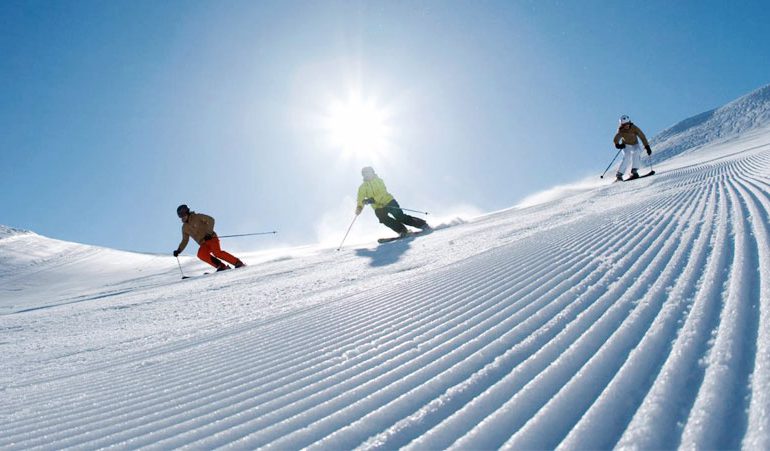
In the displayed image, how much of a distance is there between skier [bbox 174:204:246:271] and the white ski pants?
11.9m

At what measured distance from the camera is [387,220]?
1188 centimetres

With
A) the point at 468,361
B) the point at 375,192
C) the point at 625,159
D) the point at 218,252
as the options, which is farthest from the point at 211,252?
the point at 625,159

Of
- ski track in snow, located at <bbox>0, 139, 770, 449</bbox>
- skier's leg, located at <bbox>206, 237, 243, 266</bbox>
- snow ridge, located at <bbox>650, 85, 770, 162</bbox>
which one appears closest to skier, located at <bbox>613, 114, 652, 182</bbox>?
ski track in snow, located at <bbox>0, 139, 770, 449</bbox>

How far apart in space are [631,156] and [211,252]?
12.8 m

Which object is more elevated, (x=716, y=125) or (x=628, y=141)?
(x=716, y=125)

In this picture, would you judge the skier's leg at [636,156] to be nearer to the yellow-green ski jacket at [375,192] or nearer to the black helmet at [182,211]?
the yellow-green ski jacket at [375,192]

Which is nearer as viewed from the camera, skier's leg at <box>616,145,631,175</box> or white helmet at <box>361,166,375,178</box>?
white helmet at <box>361,166,375,178</box>

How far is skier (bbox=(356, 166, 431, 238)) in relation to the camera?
11.8 metres

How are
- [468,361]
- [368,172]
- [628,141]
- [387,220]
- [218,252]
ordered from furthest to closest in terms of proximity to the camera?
[628,141] → [387,220] → [368,172] → [218,252] → [468,361]

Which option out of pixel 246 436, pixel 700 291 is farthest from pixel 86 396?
pixel 700 291

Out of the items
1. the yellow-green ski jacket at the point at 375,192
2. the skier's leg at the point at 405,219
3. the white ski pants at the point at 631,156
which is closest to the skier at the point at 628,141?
the white ski pants at the point at 631,156

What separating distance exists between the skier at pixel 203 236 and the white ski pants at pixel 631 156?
1192cm

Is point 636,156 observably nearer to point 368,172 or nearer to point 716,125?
point 368,172

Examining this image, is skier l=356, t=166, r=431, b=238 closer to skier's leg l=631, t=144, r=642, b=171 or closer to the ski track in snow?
the ski track in snow
